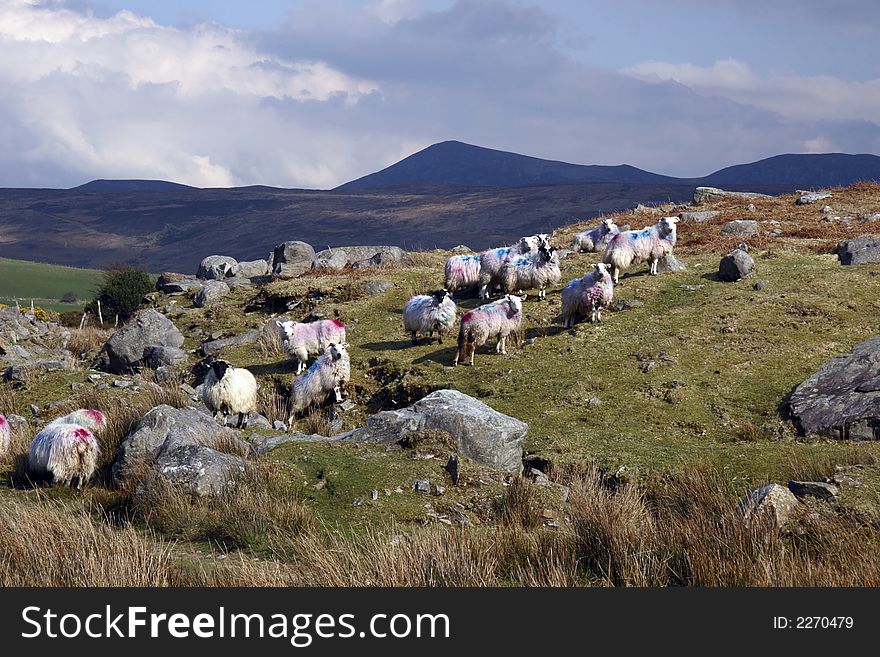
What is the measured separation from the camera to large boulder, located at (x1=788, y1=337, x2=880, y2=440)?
12.5m

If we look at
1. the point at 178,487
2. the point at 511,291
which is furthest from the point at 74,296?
the point at 178,487

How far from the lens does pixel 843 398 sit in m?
13.2

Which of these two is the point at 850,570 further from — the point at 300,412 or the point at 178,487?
the point at 300,412

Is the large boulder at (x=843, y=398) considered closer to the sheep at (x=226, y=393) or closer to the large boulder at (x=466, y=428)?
the large boulder at (x=466, y=428)

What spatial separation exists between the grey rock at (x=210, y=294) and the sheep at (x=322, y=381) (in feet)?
43.8

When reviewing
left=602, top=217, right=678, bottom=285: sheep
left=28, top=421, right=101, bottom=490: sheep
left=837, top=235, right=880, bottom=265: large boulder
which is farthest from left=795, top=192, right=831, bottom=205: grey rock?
left=28, top=421, right=101, bottom=490: sheep

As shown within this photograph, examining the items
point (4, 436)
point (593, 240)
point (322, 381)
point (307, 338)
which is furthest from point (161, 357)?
point (593, 240)

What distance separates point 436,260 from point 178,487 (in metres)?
24.6

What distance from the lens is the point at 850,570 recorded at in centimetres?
662

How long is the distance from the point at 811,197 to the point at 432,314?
932 inches

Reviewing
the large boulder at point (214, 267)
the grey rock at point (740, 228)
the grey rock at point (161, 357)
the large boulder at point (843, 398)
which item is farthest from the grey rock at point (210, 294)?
the large boulder at point (843, 398)

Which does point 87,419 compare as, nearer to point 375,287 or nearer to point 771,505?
point 771,505

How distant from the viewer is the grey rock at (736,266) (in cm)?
2161

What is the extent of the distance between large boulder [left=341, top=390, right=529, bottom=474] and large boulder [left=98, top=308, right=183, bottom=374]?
40.1ft
